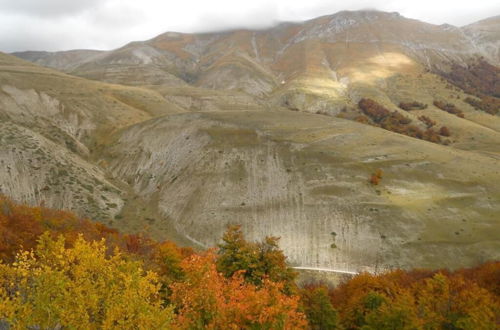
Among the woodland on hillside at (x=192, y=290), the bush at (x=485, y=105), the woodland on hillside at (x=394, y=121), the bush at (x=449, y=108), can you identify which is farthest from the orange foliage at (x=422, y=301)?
the bush at (x=485, y=105)

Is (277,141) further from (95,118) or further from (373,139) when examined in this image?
(95,118)

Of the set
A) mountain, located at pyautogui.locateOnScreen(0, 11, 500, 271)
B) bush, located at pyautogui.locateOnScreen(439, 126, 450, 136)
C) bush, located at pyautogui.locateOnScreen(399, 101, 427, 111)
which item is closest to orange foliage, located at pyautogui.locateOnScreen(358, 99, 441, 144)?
bush, located at pyautogui.locateOnScreen(439, 126, 450, 136)

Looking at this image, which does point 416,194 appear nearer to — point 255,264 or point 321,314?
point 321,314

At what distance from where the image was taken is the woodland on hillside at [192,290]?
48.5 feet

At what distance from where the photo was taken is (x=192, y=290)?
64.8 feet

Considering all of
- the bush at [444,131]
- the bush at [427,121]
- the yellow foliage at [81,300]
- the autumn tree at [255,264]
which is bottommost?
the bush at [444,131]

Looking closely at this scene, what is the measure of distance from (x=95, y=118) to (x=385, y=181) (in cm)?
7772

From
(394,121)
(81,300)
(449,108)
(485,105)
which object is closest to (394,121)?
(394,121)

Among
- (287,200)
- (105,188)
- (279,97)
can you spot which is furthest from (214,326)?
(279,97)

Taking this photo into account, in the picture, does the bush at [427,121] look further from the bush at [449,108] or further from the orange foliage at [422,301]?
the orange foliage at [422,301]

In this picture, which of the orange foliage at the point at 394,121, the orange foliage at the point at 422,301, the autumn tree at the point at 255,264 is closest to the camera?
the orange foliage at the point at 422,301

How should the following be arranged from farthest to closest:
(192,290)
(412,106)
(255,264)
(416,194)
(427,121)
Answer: (412,106)
(427,121)
(416,194)
(255,264)
(192,290)

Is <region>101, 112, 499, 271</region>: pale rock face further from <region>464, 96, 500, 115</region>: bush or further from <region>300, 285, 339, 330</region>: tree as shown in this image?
<region>464, 96, 500, 115</region>: bush

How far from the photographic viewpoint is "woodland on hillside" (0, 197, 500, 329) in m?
14.8
